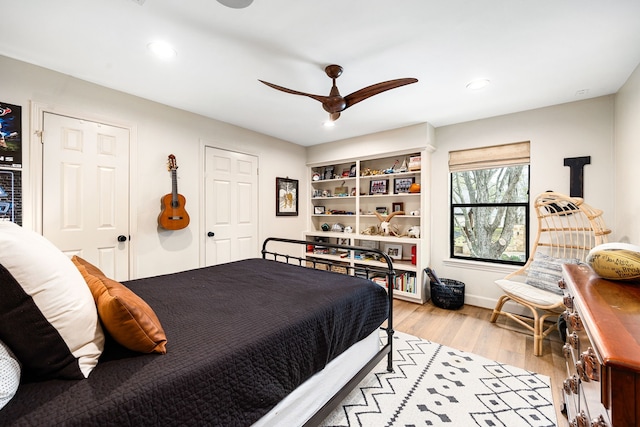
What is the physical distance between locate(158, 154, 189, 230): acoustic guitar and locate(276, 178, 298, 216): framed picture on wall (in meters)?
1.55

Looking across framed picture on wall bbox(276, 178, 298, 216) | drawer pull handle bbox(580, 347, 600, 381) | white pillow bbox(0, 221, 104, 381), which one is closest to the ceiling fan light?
white pillow bbox(0, 221, 104, 381)

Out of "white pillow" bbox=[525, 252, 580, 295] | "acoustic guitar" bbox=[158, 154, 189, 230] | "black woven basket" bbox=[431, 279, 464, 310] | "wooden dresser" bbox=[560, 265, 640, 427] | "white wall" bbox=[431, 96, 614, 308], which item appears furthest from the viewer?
"black woven basket" bbox=[431, 279, 464, 310]

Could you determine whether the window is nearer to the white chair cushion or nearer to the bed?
the white chair cushion

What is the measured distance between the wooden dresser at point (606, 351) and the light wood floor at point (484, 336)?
3.08 feet

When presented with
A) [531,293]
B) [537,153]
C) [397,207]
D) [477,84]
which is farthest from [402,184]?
[531,293]

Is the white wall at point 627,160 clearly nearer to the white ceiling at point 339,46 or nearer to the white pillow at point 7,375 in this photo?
the white ceiling at point 339,46

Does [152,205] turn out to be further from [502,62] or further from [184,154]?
[502,62]

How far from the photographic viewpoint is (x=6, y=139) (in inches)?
81.5

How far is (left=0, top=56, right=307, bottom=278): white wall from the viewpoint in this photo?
216cm

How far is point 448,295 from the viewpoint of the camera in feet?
10.8

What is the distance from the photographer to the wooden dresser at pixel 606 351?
0.60 metres

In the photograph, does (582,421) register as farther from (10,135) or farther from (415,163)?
(10,135)

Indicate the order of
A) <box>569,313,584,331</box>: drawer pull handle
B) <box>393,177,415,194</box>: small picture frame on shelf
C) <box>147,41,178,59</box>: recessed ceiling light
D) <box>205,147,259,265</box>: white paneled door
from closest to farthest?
1. <box>569,313,584,331</box>: drawer pull handle
2. <box>147,41,178,59</box>: recessed ceiling light
3. <box>205,147,259,265</box>: white paneled door
4. <box>393,177,415,194</box>: small picture frame on shelf

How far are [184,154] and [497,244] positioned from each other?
3.94 m
